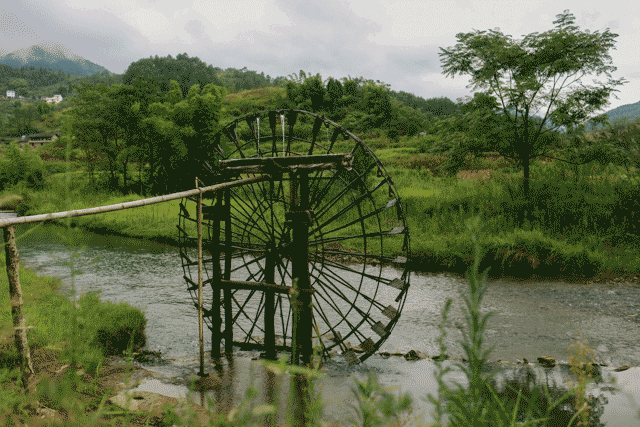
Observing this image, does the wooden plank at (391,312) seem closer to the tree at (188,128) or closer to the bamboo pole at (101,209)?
the bamboo pole at (101,209)

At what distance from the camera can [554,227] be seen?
1368 cm

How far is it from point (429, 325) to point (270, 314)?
13.5 feet

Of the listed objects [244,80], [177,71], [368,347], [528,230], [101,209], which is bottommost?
[368,347]

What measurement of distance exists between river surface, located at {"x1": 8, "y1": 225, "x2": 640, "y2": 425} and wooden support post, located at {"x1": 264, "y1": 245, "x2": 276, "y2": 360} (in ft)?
1.30

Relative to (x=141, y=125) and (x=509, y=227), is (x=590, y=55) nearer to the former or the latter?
(x=509, y=227)

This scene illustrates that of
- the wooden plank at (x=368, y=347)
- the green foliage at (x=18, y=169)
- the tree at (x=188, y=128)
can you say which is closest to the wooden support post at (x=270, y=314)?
the wooden plank at (x=368, y=347)

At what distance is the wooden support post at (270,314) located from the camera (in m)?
5.96

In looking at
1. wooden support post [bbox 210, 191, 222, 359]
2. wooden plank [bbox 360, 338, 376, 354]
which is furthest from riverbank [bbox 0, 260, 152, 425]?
wooden plank [bbox 360, 338, 376, 354]

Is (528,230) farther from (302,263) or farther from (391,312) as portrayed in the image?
(302,263)

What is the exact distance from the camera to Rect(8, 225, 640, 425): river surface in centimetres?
612

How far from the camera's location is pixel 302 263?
545cm

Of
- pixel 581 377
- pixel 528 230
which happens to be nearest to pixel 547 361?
pixel 581 377

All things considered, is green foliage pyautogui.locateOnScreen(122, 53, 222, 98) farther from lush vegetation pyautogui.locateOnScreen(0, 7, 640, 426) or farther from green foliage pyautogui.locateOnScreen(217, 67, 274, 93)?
lush vegetation pyautogui.locateOnScreen(0, 7, 640, 426)

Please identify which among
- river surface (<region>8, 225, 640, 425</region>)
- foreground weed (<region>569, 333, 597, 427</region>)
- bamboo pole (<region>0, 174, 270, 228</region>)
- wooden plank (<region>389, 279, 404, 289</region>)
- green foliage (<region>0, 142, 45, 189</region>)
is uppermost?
green foliage (<region>0, 142, 45, 189</region>)
